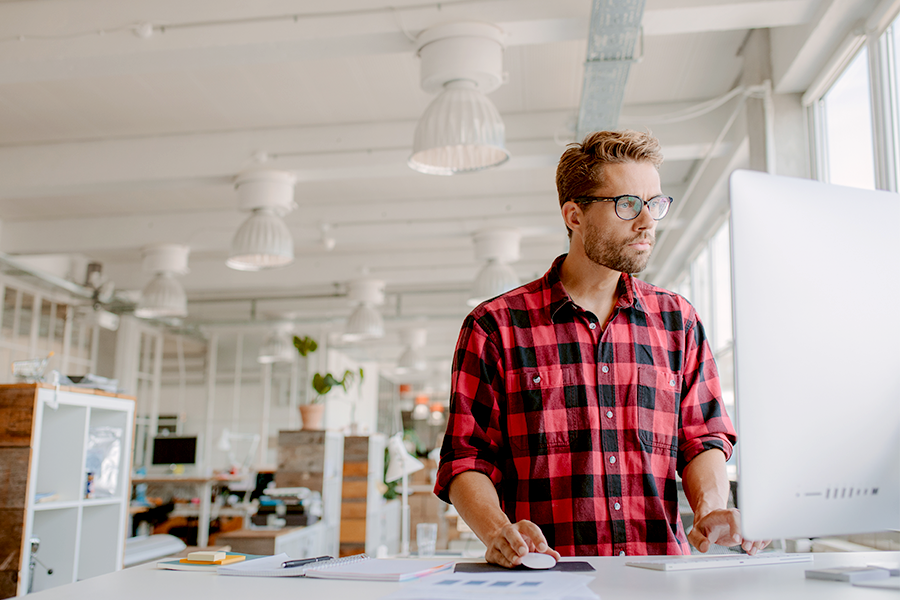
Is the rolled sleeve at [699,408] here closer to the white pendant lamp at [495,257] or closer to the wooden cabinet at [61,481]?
the wooden cabinet at [61,481]

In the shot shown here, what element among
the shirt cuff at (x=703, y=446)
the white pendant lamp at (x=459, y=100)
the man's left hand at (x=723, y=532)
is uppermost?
the white pendant lamp at (x=459, y=100)

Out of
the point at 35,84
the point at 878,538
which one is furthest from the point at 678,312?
the point at 35,84

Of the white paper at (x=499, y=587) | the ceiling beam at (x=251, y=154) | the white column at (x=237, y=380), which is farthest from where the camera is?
the white column at (x=237, y=380)

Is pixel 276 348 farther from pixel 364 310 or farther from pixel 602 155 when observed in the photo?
pixel 602 155

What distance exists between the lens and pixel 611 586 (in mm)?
996

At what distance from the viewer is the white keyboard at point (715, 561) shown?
3.70 ft

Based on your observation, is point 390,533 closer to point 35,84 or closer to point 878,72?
point 35,84

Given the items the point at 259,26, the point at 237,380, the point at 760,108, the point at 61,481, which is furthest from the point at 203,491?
the point at 760,108

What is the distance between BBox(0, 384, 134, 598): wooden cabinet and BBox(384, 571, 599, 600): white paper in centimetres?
299

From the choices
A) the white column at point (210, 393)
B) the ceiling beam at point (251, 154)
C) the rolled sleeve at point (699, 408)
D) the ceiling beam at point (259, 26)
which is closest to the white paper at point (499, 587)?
the rolled sleeve at point (699, 408)

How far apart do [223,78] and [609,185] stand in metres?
3.95

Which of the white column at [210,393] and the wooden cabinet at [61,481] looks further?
the white column at [210,393]

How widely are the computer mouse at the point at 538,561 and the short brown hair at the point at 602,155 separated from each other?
80 cm

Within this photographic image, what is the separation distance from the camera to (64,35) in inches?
147
